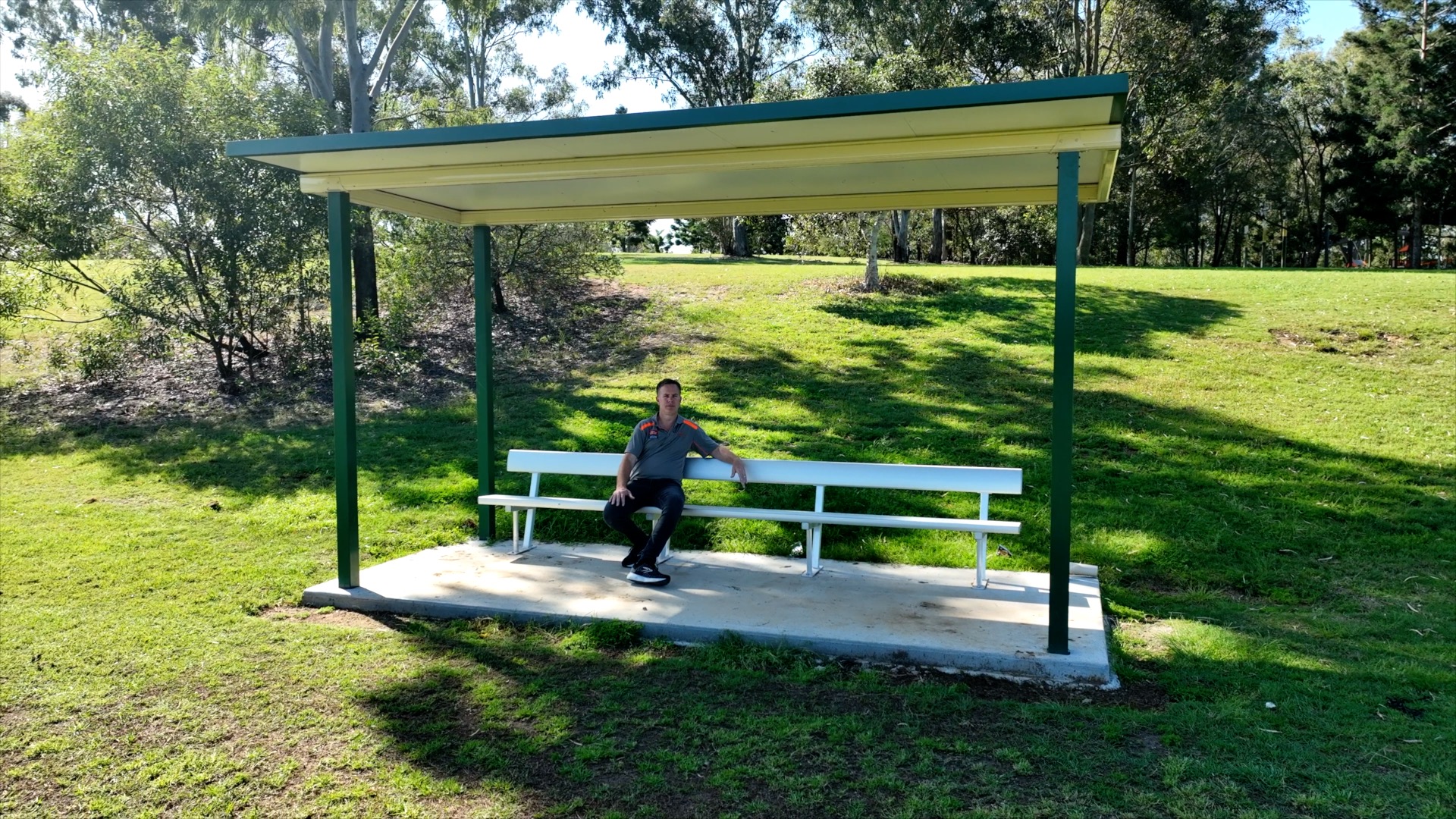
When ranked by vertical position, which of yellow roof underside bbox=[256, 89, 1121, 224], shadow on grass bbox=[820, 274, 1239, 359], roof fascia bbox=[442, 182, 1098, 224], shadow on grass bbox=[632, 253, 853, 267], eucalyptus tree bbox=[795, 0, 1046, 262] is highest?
eucalyptus tree bbox=[795, 0, 1046, 262]

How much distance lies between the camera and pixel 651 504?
6.64 meters

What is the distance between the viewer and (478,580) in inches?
260

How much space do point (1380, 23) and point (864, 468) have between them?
129 feet

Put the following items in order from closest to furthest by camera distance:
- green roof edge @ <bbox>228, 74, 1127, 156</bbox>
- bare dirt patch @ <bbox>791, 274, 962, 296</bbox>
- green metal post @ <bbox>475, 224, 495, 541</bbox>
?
green roof edge @ <bbox>228, 74, 1127, 156</bbox>
green metal post @ <bbox>475, 224, 495, 541</bbox>
bare dirt patch @ <bbox>791, 274, 962, 296</bbox>

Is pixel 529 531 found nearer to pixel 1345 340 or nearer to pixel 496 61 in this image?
pixel 1345 340

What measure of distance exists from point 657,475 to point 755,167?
2.17 m

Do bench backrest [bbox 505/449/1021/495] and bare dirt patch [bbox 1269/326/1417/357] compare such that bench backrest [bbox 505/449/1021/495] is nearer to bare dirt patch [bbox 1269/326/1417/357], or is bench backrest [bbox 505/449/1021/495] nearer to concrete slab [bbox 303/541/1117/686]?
concrete slab [bbox 303/541/1117/686]

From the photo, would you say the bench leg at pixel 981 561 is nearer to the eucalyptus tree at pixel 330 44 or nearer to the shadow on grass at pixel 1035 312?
the shadow on grass at pixel 1035 312

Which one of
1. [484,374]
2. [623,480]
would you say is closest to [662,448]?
[623,480]

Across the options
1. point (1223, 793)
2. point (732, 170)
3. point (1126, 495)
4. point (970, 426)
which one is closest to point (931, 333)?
point (970, 426)

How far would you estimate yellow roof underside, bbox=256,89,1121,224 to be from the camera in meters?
4.87

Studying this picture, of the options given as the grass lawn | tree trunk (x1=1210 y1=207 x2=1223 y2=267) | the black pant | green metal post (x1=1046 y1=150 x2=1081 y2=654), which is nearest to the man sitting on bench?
the black pant

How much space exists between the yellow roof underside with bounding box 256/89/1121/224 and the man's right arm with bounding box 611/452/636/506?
1.78 m

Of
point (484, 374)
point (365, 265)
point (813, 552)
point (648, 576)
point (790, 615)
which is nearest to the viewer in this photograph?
point (790, 615)
